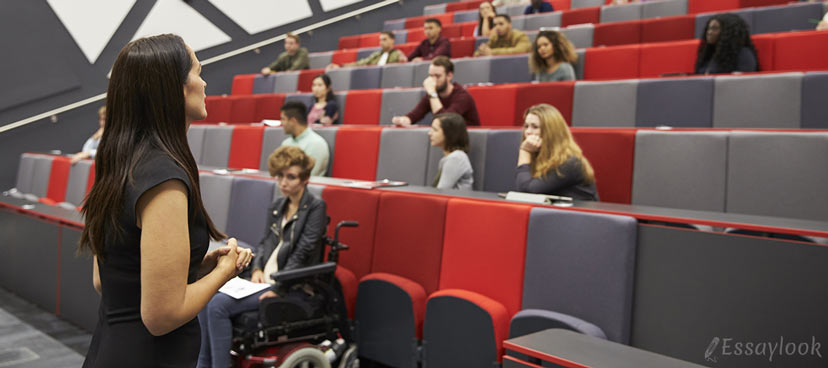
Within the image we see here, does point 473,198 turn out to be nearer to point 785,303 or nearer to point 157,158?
point 785,303

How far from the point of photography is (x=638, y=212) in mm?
500

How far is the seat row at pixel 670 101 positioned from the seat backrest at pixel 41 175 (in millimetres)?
836

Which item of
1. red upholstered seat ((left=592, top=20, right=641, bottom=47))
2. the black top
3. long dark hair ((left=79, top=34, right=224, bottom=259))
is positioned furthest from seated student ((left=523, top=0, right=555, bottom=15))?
long dark hair ((left=79, top=34, right=224, bottom=259))

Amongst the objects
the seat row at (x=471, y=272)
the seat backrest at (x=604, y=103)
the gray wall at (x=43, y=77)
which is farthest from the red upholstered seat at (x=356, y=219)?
the gray wall at (x=43, y=77)

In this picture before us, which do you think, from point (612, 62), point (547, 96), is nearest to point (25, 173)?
point (547, 96)

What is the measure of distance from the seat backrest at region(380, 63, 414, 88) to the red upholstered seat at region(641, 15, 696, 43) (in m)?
0.54

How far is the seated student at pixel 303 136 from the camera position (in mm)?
985

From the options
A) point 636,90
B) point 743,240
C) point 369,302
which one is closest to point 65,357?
point 369,302

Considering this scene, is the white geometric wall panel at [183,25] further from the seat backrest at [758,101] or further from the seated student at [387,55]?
the seat backrest at [758,101]

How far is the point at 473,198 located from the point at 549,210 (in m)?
0.09

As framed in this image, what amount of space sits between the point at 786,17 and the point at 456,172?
0.83 meters

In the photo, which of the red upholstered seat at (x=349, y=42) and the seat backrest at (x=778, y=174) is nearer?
the seat backrest at (x=778, y=174)

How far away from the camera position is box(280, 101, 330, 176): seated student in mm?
985

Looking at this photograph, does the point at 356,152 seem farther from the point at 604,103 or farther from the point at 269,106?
the point at 269,106
